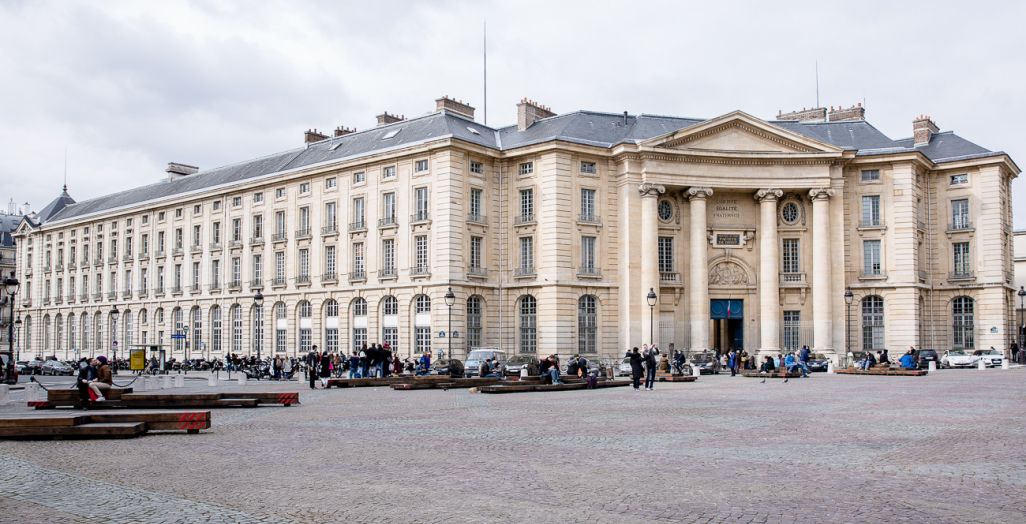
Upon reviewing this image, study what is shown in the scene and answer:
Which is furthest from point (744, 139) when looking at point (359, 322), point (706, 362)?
point (359, 322)

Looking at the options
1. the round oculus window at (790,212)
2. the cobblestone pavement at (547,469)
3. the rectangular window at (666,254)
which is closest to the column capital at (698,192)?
the rectangular window at (666,254)

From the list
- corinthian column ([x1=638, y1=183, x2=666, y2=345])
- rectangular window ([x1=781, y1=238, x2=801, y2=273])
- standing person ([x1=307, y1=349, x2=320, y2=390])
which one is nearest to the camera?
standing person ([x1=307, y1=349, x2=320, y2=390])

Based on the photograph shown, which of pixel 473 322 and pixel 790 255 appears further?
pixel 790 255

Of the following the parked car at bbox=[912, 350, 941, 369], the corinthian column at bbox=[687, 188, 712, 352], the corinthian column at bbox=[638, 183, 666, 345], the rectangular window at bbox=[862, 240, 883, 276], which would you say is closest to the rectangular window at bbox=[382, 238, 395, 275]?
the corinthian column at bbox=[638, 183, 666, 345]

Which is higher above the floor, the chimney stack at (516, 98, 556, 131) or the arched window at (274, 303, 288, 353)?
the chimney stack at (516, 98, 556, 131)

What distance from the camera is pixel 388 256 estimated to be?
173 ft

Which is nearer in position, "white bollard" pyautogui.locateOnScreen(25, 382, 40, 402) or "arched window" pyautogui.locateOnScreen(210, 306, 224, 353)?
"white bollard" pyautogui.locateOnScreen(25, 382, 40, 402)

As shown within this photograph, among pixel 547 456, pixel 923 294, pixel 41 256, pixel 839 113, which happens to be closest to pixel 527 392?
pixel 547 456

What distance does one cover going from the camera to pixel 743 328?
53906 millimetres

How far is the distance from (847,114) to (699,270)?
16838mm

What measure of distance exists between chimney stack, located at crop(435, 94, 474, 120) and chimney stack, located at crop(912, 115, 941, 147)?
28482 mm

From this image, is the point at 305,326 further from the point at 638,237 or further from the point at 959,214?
the point at 959,214

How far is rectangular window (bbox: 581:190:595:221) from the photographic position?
2026 inches

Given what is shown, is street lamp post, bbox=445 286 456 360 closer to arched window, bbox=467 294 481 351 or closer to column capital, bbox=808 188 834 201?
arched window, bbox=467 294 481 351
